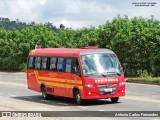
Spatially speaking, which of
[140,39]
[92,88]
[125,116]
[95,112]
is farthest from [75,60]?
[140,39]

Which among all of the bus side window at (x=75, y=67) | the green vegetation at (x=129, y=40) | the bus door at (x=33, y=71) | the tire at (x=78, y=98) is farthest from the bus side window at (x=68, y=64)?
the green vegetation at (x=129, y=40)

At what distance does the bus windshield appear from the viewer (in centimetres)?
2075

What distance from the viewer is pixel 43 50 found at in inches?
1006

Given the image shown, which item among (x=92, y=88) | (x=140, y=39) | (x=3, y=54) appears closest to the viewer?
(x=92, y=88)

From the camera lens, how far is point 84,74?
2067 centimetres

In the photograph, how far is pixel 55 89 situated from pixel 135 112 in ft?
22.4

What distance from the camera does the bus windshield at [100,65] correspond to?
20.8m

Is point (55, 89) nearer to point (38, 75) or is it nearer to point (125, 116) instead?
point (38, 75)

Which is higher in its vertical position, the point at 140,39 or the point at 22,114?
the point at 140,39

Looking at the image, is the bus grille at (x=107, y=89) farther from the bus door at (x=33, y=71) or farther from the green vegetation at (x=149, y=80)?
the green vegetation at (x=149, y=80)

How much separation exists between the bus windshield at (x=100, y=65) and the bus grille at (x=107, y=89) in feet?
1.62

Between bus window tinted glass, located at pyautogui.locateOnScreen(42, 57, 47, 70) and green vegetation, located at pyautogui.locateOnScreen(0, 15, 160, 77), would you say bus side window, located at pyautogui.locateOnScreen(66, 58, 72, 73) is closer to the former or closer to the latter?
bus window tinted glass, located at pyautogui.locateOnScreen(42, 57, 47, 70)

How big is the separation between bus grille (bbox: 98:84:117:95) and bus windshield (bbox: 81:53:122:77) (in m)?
0.49

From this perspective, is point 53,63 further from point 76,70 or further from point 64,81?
point 76,70
